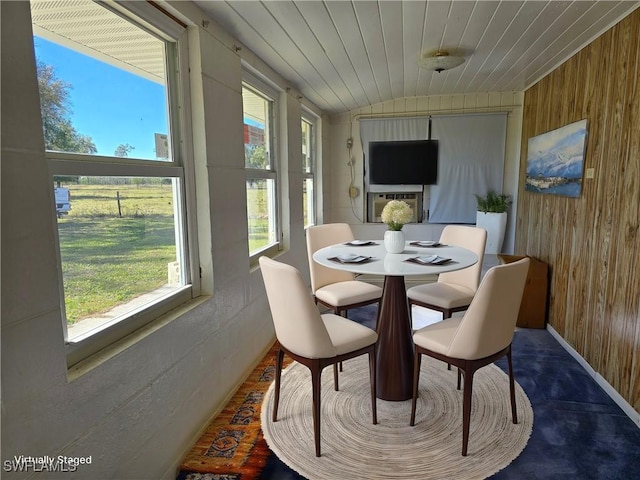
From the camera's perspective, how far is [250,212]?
2848 millimetres

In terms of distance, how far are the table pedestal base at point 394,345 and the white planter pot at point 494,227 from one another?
288 centimetres

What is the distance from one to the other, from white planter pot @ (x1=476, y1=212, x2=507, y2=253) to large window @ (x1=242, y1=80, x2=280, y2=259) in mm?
2759

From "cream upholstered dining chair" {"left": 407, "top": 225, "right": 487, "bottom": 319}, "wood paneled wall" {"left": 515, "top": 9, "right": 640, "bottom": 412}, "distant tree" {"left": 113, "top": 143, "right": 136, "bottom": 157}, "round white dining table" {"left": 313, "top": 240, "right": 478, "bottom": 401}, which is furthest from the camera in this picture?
"cream upholstered dining chair" {"left": 407, "top": 225, "right": 487, "bottom": 319}

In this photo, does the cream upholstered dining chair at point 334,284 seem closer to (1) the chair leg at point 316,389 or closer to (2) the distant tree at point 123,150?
(1) the chair leg at point 316,389

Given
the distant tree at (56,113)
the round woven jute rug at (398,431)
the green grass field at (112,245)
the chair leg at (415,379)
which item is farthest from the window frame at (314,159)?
the distant tree at (56,113)

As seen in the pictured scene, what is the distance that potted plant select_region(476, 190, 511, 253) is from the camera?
4.68 meters

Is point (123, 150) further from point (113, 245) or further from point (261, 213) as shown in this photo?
point (261, 213)

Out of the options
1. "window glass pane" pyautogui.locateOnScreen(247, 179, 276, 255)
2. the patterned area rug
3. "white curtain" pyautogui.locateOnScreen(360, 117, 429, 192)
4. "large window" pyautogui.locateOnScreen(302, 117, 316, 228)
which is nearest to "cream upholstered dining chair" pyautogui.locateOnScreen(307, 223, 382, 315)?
"window glass pane" pyautogui.locateOnScreen(247, 179, 276, 255)

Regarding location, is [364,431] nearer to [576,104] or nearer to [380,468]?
[380,468]

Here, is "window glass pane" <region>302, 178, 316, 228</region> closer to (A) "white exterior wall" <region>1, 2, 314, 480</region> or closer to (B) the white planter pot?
(A) "white exterior wall" <region>1, 2, 314, 480</region>

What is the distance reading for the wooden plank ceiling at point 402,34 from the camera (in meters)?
2.10

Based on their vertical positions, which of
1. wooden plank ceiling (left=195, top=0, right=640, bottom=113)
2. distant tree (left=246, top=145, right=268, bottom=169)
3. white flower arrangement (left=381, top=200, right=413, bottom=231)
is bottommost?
white flower arrangement (left=381, top=200, right=413, bottom=231)

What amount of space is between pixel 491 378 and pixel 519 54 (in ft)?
8.45

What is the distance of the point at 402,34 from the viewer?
8.44ft
